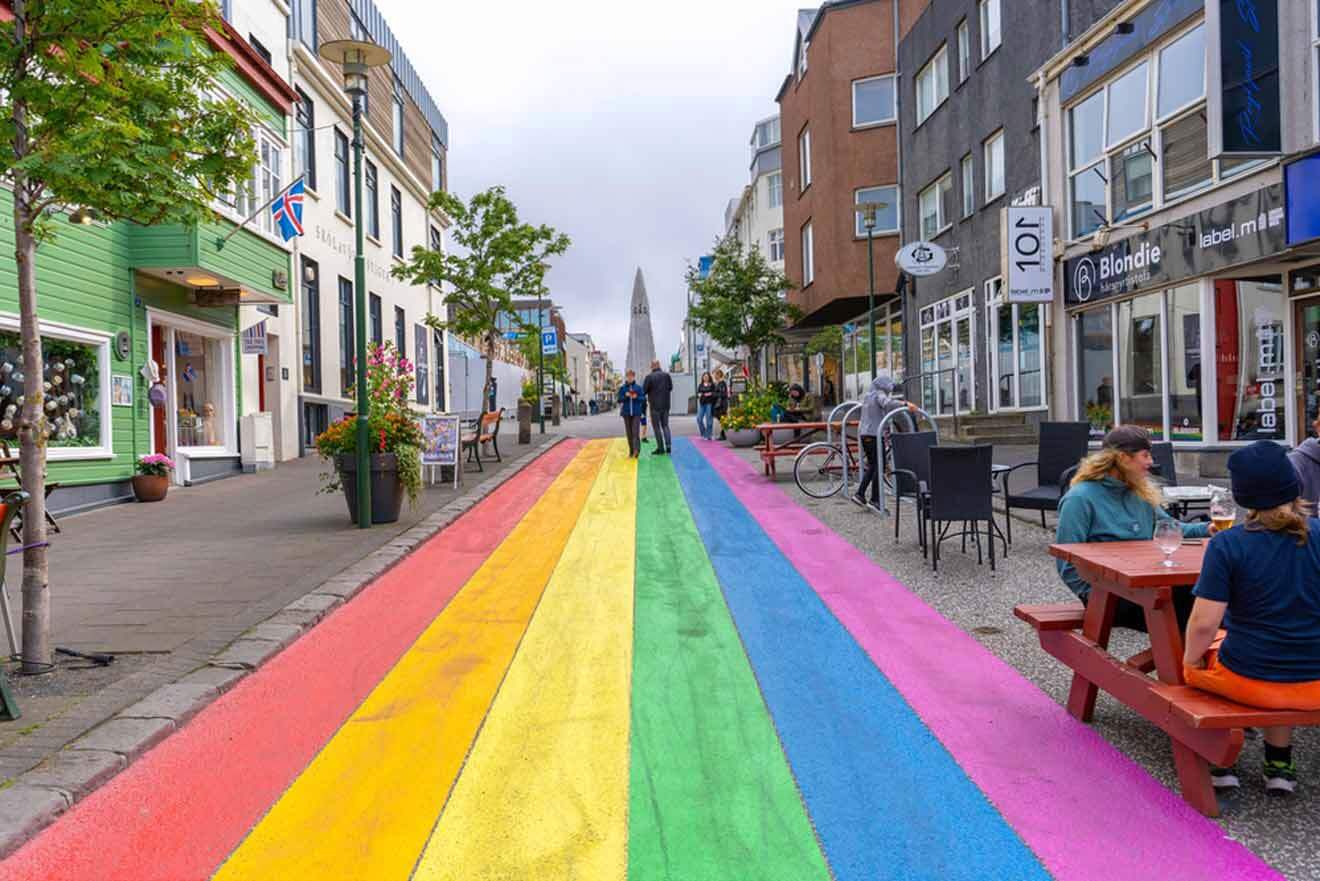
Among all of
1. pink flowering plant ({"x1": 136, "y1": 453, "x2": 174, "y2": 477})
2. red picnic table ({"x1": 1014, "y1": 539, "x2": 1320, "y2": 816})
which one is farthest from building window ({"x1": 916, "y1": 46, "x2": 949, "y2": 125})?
red picnic table ({"x1": 1014, "y1": 539, "x2": 1320, "y2": 816})

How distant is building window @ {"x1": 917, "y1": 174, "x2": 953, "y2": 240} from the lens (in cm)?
2242

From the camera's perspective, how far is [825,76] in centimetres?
2694

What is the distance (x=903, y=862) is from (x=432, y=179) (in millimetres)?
36236

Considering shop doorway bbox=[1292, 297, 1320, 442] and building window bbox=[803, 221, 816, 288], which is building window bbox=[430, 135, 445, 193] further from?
shop doorway bbox=[1292, 297, 1320, 442]

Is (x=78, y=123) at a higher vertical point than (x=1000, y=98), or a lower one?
lower

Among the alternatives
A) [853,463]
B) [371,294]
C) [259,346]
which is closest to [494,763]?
[853,463]

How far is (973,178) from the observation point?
20594mm

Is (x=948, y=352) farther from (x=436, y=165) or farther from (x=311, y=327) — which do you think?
(x=436, y=165)

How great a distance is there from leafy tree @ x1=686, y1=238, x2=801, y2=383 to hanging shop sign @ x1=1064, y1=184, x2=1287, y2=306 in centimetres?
1357

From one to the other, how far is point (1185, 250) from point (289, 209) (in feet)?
47.0

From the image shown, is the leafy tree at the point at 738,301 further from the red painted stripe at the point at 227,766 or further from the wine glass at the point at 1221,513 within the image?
the wine glass at the point at 1221,513

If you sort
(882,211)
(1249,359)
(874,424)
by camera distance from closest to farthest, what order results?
(874,424) < (1249,359) < (882,211)

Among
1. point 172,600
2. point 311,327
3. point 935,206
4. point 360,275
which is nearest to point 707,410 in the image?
point 935,206

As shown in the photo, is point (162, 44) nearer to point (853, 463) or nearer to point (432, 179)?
point (853, 463)
